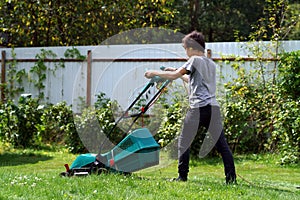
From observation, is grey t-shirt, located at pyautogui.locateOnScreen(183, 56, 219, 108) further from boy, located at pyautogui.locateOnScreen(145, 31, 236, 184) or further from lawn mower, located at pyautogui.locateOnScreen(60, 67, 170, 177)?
lawn mower, located at pyautogui.locateOnScreen(60, 67, 170, 177)

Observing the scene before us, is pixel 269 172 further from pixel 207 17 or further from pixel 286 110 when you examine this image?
pixel 207 17

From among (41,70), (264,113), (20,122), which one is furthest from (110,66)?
(264,113)

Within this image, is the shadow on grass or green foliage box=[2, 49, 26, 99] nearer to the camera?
the shadow on grass

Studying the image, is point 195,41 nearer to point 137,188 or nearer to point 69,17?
point 137,188

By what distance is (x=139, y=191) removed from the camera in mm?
4777

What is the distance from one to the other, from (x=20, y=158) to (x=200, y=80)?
431 centimetres

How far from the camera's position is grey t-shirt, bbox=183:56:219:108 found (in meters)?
5.35

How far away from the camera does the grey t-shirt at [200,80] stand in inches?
211

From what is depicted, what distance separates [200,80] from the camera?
538 cm

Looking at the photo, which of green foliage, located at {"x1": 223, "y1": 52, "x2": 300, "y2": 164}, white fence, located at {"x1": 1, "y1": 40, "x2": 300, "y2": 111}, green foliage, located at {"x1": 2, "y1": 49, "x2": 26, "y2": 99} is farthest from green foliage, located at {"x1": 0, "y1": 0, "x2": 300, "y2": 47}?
green foliage, located at {"x1": 223, "y1": 52, "x2": 300, "y2": 164}

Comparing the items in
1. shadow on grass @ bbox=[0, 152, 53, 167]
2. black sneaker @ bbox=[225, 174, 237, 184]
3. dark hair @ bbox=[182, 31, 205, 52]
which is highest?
dark hair @ bbox=[182, 31, 205, 52]

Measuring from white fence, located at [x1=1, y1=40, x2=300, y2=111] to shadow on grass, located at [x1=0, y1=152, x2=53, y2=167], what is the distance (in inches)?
62.3

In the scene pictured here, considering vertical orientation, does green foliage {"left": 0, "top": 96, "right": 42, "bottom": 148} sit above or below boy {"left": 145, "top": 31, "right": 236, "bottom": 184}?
below

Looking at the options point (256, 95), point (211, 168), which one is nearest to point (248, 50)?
point (256, 95)
